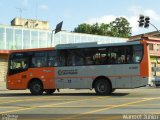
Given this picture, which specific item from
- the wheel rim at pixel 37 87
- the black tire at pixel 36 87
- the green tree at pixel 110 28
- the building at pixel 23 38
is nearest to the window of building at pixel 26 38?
the building at pixel 23 38

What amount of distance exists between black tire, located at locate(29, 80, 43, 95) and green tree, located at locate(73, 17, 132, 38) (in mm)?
70530

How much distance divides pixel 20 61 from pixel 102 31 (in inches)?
2798

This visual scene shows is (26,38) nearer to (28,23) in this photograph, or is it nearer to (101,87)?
(28,23)

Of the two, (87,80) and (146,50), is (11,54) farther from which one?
(146,50)

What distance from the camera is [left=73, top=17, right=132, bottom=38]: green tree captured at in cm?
9850

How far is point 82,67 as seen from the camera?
84.3 feet

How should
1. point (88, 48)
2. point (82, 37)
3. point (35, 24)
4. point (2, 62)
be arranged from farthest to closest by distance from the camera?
point (35, 24) < point (82, 37) < point (2, 62) < point (88, 48)

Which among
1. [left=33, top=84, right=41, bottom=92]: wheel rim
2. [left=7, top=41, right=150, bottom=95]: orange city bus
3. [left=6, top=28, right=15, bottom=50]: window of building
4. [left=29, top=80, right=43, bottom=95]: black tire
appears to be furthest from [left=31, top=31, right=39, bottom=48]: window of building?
[left=33, top=84, right=41, bottom=92]: wheel rim

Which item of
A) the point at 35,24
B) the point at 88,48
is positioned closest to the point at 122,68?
the point at 88,48

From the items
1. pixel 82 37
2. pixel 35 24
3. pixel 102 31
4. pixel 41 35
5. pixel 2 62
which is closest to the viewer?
pixel 2 62

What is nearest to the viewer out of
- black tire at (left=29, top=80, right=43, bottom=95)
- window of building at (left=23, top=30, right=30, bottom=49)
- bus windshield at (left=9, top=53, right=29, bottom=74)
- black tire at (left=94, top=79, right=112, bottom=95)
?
black tire at (left=94, top=79, right=112, bottom=95)

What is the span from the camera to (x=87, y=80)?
25.7m

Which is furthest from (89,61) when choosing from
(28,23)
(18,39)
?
(28,23)

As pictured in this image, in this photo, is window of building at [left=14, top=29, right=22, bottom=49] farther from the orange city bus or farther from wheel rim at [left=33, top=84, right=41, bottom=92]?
wheel rim at [left=33, top=84, right=41, bottom=92]
